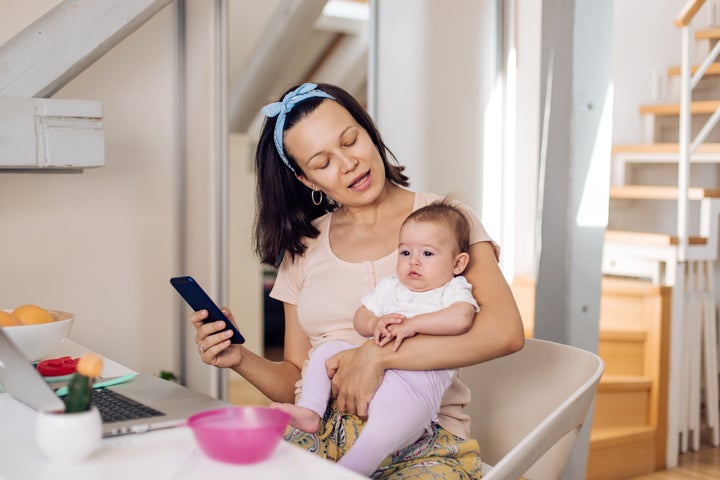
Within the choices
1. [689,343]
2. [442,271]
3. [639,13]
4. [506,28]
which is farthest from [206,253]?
[639,13]

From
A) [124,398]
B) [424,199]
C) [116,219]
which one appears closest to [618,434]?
[424,199]

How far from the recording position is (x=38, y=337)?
1.45m

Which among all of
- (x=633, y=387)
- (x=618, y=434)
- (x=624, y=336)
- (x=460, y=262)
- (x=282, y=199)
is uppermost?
(x=282, y=199)

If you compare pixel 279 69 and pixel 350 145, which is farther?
pixel 279 69

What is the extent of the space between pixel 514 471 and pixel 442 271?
0.39 meters

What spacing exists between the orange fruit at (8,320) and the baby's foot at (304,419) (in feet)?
1.69

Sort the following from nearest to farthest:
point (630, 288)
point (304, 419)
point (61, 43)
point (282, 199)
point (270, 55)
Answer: point (304, 419) → point (282, 199) → point (61, 43) → point (630, 288) → point (270, 55)

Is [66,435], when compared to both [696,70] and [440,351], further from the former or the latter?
[696,70]

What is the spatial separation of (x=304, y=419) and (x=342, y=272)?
36 centimetres

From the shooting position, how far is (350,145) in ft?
5.39

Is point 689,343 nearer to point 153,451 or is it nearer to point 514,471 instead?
point 514,471

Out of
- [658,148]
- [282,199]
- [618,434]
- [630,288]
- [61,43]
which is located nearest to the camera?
[282,199]

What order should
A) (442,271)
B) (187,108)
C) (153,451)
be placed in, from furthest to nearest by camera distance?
(187,108) < (442,271) < (153,451)

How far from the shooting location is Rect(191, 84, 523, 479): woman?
145cm
